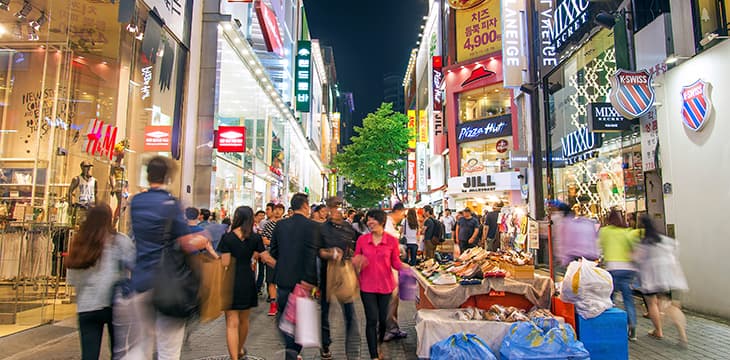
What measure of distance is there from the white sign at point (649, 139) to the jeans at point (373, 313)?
22.9 ft

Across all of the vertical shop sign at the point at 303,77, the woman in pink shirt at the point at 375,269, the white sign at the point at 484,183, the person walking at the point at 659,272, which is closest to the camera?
the woman in pink shirt at the point at 375,269

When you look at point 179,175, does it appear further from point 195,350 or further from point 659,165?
point 659,165

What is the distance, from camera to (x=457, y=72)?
28.4m

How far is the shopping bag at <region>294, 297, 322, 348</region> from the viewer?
13.8ft

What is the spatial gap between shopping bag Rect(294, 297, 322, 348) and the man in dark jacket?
0.32 m

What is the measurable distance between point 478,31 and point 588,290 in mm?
24677

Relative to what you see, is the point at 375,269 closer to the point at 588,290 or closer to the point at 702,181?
the point at 588,290

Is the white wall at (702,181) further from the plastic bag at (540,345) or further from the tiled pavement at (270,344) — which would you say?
the plastic bag at (540,345)

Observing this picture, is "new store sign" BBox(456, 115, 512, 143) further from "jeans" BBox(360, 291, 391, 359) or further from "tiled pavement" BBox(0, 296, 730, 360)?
"jeans" BBox(360, 291, 391, 359)

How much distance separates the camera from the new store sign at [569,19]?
10070mm

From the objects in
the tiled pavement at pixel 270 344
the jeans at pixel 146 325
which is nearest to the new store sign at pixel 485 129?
the tiled pavement at pixel 270 344

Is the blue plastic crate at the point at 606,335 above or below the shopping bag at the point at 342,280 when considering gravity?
below

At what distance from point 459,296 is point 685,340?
9.74 feet

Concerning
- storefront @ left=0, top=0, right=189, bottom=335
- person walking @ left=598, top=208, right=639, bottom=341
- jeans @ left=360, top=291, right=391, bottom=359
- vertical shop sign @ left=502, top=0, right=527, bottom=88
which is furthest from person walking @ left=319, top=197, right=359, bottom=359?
vertical shop sign @ left=502, top=0, right=527, bottom=88
